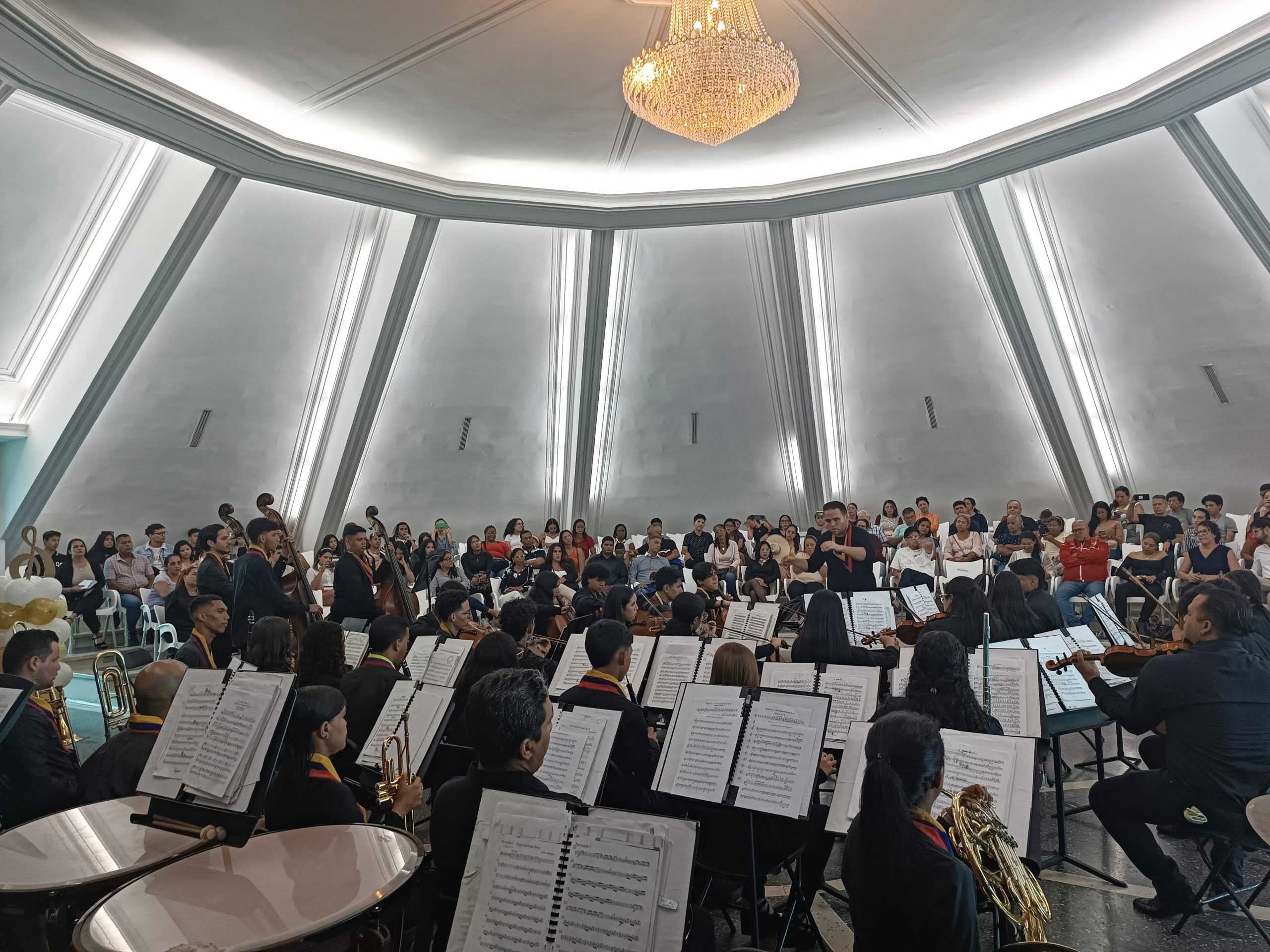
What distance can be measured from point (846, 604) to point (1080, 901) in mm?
3165

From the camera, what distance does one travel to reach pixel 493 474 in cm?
1374

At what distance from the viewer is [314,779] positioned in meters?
2.71

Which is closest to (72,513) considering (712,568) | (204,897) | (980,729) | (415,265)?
(415,265)

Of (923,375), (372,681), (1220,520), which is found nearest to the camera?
(372,681)

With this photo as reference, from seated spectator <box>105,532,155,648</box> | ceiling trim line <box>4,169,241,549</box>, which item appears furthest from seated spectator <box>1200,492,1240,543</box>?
seated spectator <box>105,532,155,648</box>

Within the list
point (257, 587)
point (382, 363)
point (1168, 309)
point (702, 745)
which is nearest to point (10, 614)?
point (257, 587)

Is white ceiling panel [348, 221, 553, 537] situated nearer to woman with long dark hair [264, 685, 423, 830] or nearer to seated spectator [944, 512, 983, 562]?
seated spectator [944, 512, 983, 562]

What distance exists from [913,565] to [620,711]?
7.99 meters

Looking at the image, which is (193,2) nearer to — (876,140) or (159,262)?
(159,262)

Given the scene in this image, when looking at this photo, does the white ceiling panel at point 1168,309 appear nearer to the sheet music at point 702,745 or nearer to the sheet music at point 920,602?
the sheet music at point 920,602

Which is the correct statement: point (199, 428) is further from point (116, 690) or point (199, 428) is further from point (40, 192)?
point (116, 690)

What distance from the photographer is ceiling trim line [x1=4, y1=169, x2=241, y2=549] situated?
9320 mm

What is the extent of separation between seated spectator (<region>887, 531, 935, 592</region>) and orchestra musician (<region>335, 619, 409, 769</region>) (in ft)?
23.4

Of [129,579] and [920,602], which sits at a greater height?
[920,602]
